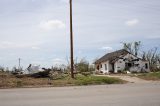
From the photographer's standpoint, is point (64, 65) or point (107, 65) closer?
point (107, 65)


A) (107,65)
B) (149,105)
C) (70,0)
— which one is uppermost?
(70,0)

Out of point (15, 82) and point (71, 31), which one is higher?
point (71, 31)

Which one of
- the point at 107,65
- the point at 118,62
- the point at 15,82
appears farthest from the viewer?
the point at 107,65

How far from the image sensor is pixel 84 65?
72.4 meters

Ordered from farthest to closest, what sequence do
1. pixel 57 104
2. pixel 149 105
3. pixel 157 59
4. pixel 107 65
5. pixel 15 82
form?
pixel 157 59 < pixel 107 65 < pixel 15 82 < pixel 57 104 < pixel 149 105

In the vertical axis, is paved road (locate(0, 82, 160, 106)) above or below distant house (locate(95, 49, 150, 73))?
below

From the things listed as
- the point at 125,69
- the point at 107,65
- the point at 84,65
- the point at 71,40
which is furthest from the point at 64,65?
the point at 71,40

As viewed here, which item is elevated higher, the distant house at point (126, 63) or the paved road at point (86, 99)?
the distant house at point (126, 63)

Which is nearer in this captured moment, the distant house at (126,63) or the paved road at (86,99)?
the paved road at (86,99)

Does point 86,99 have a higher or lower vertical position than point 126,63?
lower

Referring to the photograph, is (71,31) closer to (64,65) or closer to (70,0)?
(70,0)

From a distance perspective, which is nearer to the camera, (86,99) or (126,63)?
(86,99)

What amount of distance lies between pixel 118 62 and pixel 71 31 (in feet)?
95.3

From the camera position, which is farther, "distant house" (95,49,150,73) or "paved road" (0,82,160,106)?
"distant house" (95,49,150,73)
